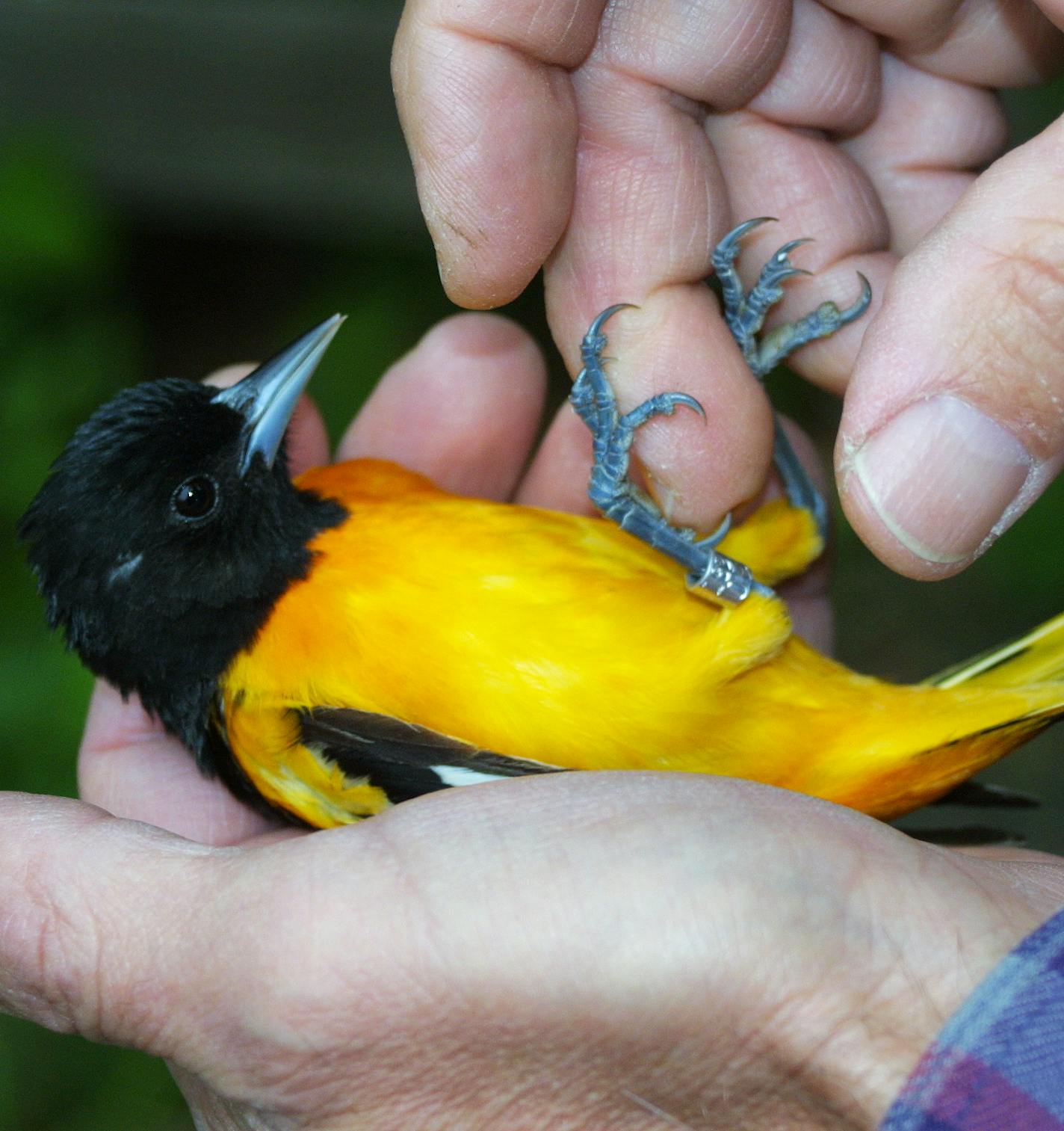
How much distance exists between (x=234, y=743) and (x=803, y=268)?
2099mm

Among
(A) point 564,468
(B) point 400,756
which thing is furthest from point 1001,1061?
(A) point 564,468

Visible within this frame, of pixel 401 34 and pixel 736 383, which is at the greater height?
pixel 401 34

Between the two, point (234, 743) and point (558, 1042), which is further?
point (234, 743)

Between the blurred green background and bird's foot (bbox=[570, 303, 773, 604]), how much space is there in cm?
305

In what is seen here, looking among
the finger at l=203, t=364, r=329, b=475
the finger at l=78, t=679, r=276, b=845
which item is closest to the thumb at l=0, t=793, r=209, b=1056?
the finger at l=78, t=679, r=276, b=845

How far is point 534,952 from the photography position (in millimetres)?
2180

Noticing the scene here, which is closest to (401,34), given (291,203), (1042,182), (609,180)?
(609,180)

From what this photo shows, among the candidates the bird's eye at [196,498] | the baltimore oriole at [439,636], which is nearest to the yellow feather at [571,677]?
the baltimore oriole at [439,636]

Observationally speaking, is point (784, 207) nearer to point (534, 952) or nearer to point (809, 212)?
point (809, 212)

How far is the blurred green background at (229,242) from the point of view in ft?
20.4

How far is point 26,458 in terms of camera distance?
5750 millimetres

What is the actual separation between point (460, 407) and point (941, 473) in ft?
7.03

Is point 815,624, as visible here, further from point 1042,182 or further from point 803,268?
point 1042,182

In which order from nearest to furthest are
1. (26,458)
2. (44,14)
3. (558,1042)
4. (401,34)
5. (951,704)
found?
(558,1042) → (401,34) → (951,704) → (26,458) → (44,14)
